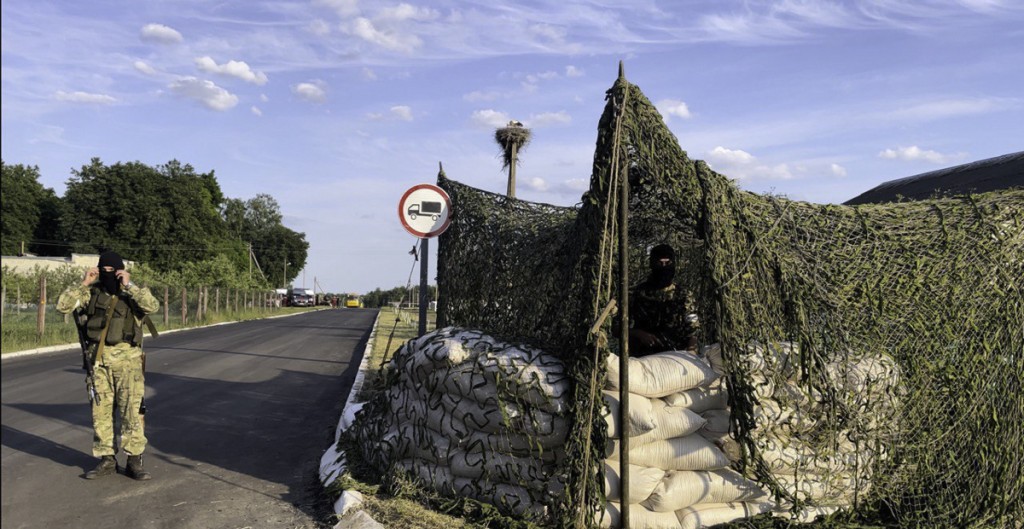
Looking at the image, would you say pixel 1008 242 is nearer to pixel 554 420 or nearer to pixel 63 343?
pixel 554 420

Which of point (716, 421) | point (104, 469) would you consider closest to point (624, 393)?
point (716, 421)

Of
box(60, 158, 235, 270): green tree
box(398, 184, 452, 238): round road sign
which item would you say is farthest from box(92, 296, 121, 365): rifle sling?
box(60, 158, 235, 270): green tree

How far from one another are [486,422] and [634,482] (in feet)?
3.21

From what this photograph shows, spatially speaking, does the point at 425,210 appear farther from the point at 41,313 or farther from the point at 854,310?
the point at 41,313

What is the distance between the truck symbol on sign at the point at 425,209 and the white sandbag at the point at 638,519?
11.8 feet

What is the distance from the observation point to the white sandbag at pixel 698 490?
437 cm

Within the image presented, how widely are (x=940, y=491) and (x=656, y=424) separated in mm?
1885

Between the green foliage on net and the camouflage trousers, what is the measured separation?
12.2 ft

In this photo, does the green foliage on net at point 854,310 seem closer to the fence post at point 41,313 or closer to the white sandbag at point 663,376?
the white sandbag at point 663,376

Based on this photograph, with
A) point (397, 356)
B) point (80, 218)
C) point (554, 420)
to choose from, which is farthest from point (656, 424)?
point (80, 218)

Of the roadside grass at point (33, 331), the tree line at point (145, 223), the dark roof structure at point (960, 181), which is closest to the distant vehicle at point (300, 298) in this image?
the tree line at point (145, 223)

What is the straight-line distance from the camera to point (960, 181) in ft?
42.2

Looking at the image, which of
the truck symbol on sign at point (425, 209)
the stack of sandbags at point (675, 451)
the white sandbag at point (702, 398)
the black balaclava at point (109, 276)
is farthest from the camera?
the truck symbol on sign at point (425, 209)

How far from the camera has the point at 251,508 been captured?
5316mm
